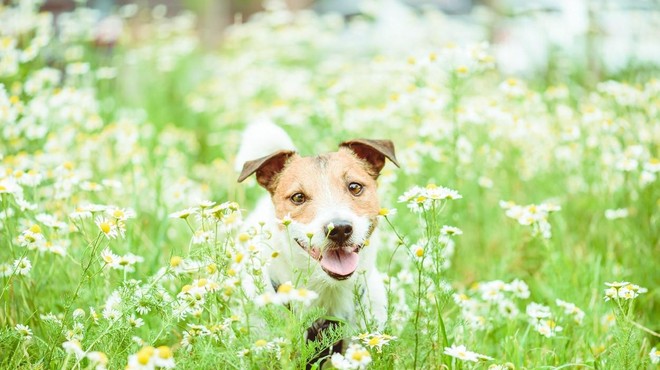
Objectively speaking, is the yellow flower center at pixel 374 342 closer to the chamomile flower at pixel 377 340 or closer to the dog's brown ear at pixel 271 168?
the chamomile flower at pixel 377 340

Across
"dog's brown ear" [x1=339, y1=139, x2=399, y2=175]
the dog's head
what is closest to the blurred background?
"dog's brown ear" [x1=339, y1=139, x2=399, y2=175]

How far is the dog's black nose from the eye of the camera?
9.28ft

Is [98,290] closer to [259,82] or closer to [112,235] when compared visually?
[112,235]

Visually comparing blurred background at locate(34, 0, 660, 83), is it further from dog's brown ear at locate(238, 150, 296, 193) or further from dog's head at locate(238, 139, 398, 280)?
dog's brown ear at locate(238, 150, 296, 193)

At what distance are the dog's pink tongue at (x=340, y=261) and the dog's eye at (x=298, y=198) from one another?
0.36m

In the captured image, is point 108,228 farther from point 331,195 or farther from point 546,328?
point 546,328

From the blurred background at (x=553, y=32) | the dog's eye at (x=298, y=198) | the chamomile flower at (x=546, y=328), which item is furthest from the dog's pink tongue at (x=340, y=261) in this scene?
the blurred background at (x=553, y=32)

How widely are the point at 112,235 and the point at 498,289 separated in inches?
70.2

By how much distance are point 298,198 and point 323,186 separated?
14cm

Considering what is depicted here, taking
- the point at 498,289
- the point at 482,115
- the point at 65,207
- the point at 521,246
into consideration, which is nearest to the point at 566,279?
the point at 498,289

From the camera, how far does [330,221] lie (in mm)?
2857

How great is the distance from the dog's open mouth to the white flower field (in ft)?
0.67

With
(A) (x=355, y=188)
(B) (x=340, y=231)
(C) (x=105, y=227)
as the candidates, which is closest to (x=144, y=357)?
(C) (x=105, y=227)

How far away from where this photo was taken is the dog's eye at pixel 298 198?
3203 millimetres
